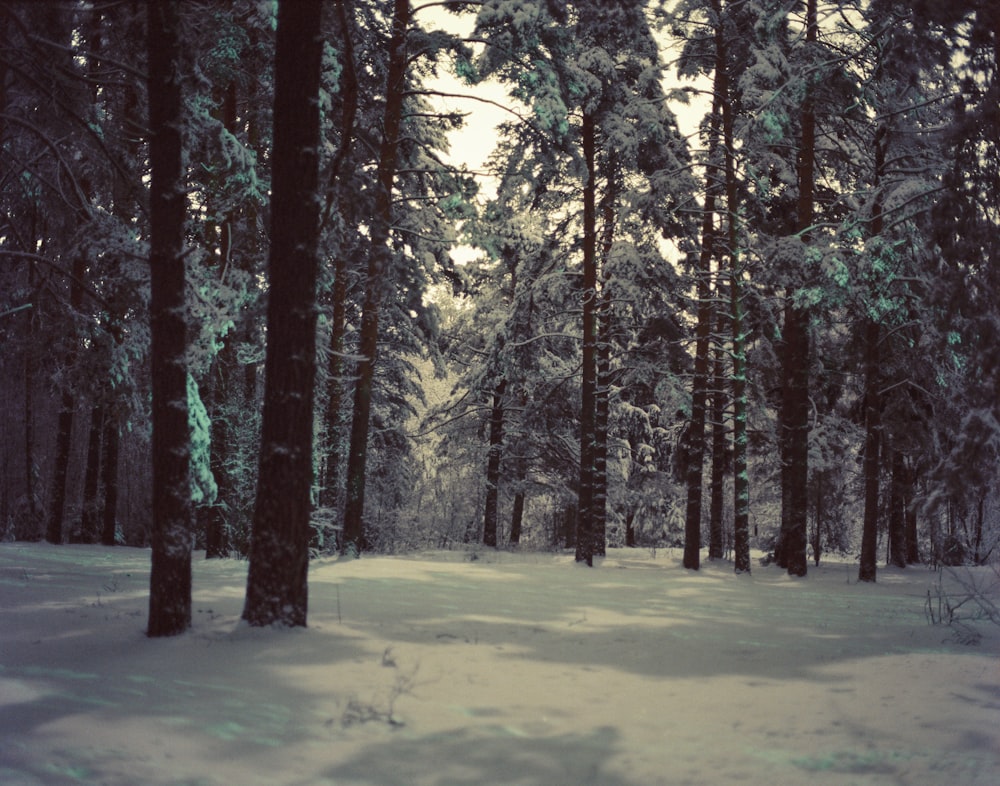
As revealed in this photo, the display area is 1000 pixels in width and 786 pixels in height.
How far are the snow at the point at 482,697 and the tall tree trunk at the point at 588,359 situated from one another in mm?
8557

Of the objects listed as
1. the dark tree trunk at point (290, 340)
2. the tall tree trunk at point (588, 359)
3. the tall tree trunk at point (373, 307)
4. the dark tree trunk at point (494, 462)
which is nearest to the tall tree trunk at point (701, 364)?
the tall tree trunk at point (588, 359)

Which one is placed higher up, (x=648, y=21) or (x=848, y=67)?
(x=648, y=21)

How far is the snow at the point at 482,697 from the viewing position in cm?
393

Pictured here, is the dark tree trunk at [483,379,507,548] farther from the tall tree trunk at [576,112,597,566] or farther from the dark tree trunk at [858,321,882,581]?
the dark tree trunk at [858,321,882,581]

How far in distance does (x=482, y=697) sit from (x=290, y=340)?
3.26 meters

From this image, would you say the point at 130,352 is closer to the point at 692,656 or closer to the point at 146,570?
the point at 146,570

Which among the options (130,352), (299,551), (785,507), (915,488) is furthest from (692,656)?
(915,488)

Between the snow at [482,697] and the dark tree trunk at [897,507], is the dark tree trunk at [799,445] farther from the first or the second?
the snow at [482,697]

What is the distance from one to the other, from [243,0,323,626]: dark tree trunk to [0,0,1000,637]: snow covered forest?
25mm

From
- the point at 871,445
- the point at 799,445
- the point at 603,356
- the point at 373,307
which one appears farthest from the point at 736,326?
the point at 373,307

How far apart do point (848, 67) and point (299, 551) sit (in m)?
15.1

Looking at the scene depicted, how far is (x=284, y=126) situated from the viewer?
654 cm

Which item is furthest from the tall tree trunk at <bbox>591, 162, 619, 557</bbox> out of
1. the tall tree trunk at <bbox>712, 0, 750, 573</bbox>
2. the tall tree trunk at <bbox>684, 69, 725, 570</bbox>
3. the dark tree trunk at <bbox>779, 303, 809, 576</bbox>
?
the dark tree trunk at <bbox>779, 303, 809, 576</bbox>

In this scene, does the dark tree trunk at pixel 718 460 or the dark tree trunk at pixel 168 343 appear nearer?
the dark tree trunk at pixel 168 343
